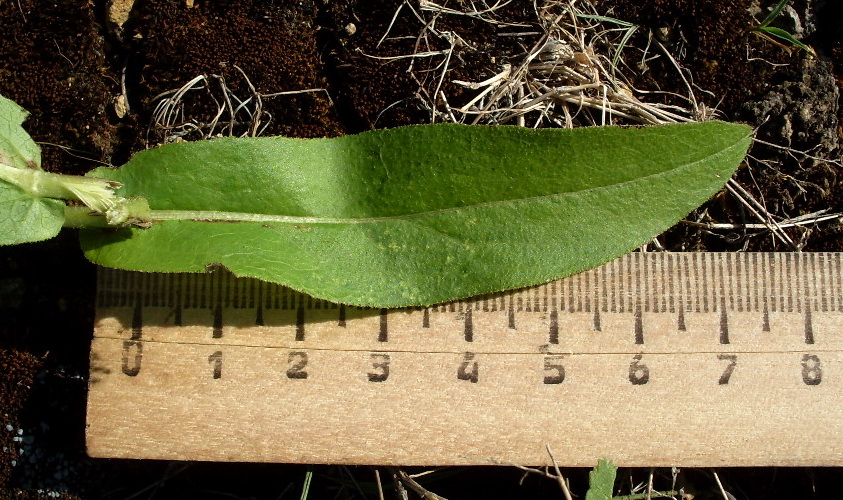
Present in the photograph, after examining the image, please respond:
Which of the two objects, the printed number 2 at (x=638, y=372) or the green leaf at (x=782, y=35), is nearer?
the printed number 2 at (x=638, y=372)

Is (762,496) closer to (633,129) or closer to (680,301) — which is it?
(680,301)

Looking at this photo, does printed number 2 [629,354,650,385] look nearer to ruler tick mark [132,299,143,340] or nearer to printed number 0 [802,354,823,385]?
printed number 0 [802,354,823,385]

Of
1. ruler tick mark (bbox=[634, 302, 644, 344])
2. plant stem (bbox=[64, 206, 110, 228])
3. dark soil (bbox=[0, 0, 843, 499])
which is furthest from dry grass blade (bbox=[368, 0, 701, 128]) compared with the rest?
plant stem (bbox=[64, 206, 110, 228])

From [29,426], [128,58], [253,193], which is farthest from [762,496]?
[128,58]

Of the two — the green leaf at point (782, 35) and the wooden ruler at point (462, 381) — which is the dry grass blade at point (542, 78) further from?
the wooden ruler at point (462, 381)

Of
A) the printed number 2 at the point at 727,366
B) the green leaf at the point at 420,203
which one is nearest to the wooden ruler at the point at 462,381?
the printed number 2 at the point at 727,366

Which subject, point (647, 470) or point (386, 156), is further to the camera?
point (647, 470)
